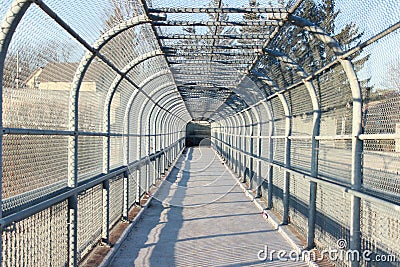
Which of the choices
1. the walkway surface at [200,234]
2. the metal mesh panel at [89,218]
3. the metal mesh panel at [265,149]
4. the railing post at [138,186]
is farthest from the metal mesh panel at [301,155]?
the railing post at [138,186]

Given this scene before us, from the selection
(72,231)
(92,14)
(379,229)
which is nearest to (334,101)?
(379,229)

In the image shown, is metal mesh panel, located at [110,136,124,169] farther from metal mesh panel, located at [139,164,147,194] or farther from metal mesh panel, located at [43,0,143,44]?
metal mesh panel, located at [43,0,143,44]

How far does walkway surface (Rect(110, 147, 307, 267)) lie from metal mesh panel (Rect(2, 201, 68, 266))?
1.52 meters

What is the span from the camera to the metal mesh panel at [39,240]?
10.9 ft

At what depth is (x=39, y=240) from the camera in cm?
383

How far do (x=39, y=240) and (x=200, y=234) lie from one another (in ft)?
12.7

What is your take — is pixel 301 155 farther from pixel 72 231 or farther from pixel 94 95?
pixel 72 231

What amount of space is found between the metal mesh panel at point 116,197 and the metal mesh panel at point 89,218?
0.76 meters

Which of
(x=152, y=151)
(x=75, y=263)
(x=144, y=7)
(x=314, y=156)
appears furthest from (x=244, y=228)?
(x=152, y=151)

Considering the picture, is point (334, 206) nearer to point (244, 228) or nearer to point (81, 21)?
point (244, 228)

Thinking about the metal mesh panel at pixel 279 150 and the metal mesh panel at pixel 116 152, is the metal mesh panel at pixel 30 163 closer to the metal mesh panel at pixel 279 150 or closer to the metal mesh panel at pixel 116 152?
the metal mesh panel at pixel 116 152

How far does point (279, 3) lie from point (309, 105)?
1995mm

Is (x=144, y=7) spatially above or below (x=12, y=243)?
above

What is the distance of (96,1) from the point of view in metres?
4.44
